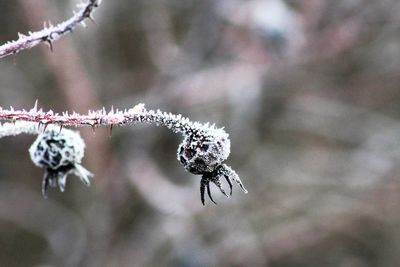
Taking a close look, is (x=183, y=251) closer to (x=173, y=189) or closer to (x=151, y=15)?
(x=173, y=189)

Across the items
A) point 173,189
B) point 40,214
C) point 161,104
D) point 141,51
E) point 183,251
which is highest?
point 141,51

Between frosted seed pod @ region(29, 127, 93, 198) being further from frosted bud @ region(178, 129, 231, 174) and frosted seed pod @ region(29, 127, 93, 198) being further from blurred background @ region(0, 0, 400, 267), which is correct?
blurred background @ region(0, 0, 400, 267)

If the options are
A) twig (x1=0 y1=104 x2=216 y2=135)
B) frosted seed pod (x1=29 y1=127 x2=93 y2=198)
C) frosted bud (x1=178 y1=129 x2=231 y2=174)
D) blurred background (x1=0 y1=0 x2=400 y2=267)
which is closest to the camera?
twig (x1=0 y1=104 x2=216 y2=135)

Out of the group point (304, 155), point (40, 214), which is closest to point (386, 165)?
point (304, 155)

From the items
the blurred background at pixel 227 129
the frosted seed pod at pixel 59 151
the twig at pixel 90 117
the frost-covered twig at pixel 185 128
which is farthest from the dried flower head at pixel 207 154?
the blurred background at pixel 227 129

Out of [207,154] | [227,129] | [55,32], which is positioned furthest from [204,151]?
[227,129]

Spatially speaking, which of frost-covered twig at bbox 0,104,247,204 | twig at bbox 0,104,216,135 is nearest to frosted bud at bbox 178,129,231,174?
frost-covered twig at bbox 0,104,247,204

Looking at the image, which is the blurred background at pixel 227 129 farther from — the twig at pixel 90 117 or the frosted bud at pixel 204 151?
the twig at pixel 90 117
